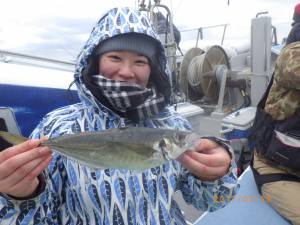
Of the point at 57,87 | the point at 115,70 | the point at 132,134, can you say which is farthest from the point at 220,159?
the point at 57,87

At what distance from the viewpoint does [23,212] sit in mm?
1396

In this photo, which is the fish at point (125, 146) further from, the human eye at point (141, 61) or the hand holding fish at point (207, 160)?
the human eye at point (141, 61)

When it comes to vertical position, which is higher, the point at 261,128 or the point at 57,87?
the point at 57,87

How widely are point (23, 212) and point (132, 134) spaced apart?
57 cm

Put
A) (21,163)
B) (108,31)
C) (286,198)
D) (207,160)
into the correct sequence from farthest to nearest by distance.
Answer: (286,198) → (108,31) → (207,160) → (21,163)

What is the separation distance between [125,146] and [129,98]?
386 mm

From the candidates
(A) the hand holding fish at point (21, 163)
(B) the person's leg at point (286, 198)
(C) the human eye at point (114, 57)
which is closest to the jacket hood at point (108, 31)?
(C) the human eye at point (114, 57)

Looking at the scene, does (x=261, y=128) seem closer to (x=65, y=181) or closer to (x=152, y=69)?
(x=152, y=69)

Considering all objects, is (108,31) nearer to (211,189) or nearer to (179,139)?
(179,139)

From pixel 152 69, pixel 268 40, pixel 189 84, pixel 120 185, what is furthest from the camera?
pixel 189 84

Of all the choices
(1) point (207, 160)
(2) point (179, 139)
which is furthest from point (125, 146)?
(1) point (207, 160)

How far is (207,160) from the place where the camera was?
143 cm

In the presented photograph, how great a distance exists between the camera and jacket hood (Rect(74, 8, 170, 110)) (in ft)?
5.51

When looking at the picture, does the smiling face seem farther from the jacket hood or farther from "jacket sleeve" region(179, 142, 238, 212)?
"jacket sleeve" region(179, 142, 238, 212)
